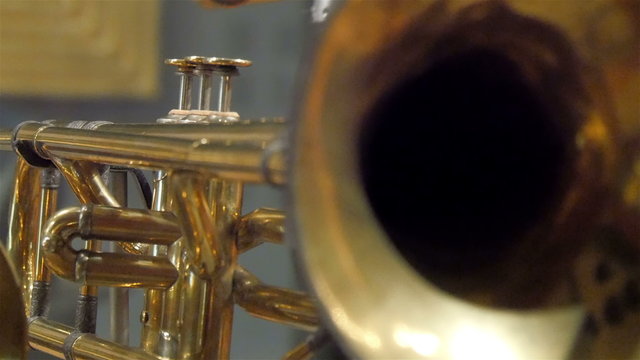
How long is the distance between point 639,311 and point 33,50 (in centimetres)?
158

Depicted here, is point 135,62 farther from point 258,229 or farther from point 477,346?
point 477,346

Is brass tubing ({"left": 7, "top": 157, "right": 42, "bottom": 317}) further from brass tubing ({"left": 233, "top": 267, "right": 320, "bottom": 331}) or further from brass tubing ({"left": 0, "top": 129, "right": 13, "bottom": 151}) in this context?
brass tubing ({"left": 233, "top": 267, "right": 320, "bottom": 331})

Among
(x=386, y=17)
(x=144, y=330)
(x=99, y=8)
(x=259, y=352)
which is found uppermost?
(x=99, y=8)

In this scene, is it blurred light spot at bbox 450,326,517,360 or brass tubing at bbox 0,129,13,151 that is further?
brass tubing at bbox 0,129,13,151

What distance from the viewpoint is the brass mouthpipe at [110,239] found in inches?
37.3

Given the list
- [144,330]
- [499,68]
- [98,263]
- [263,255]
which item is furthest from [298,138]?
[263,255]

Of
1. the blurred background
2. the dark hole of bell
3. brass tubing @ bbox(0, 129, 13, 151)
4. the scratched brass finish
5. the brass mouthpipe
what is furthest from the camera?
the blurred background

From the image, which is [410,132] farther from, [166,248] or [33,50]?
[33,50]

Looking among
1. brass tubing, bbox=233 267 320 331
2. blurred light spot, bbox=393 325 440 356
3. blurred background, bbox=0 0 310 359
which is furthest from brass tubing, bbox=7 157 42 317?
blurred light spot, bbox=393 325 440 356

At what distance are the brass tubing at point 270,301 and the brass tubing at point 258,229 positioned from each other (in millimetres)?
35

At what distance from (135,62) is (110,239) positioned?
3.42ft

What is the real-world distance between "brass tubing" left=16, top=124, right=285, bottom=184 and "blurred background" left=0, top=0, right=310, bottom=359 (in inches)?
32.7

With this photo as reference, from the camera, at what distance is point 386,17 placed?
665 mm

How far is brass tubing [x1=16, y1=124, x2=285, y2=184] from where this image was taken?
0.71 metres
